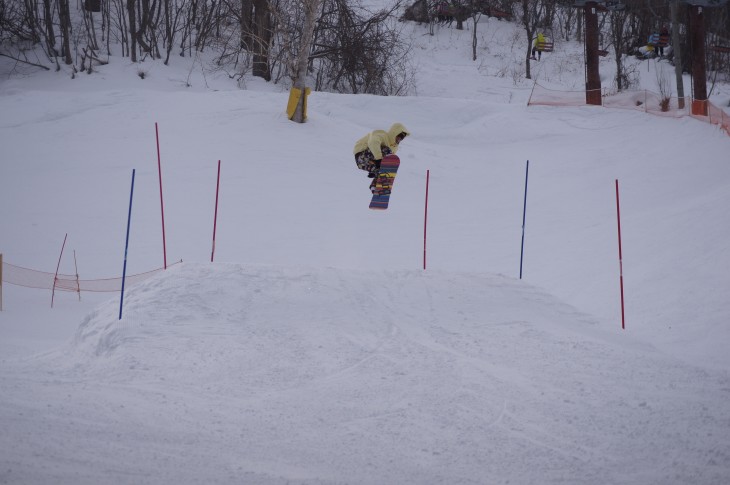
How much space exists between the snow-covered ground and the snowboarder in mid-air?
200cm

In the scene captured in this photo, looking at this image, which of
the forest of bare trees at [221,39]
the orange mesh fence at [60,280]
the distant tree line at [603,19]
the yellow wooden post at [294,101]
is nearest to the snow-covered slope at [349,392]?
the orange mesh fence at [60,280]

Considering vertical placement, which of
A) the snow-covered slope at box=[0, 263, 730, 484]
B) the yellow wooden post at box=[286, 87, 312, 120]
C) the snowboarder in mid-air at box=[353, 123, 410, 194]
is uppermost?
the yellow wooden post at box=[286, 87, 312, 120]

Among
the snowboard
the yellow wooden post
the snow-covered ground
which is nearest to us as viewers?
the snow-covered ground

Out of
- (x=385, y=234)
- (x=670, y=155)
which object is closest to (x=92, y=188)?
(x=385, y=234)

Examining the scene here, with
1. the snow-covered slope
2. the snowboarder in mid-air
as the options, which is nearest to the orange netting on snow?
the snowboarder in mid-air

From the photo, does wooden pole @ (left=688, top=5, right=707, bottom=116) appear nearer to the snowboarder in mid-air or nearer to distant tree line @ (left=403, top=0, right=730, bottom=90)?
distant tree line @ (left=403, top=0, right=730, bottom=90)

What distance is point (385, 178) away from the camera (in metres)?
12.8

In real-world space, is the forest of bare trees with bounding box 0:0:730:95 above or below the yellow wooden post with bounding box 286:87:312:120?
above

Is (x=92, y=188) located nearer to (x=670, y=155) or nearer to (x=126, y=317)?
(x=126, y=317)

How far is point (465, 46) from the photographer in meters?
42.6

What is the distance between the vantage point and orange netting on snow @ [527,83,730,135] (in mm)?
23645

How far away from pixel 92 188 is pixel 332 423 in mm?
14636

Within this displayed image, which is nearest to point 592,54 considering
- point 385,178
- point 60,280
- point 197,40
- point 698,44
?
point 698,44

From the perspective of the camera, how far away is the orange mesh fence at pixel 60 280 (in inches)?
573
